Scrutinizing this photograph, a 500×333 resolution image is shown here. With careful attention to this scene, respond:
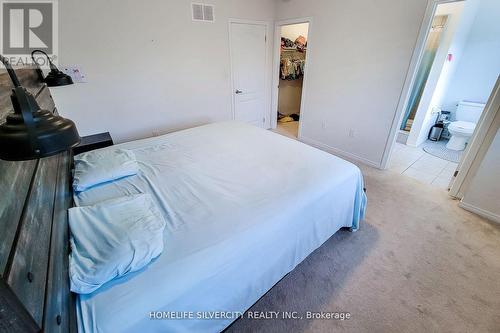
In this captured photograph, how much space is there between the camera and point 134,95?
111 inches

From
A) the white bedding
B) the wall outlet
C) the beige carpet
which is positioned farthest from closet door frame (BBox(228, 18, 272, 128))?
the beige carpet

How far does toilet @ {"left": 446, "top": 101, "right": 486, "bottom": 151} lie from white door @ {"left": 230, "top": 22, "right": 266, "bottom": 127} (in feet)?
10.5

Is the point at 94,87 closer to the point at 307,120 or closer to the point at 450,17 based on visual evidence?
the point at 307,120

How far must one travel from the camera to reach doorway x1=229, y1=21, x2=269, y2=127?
3441mm

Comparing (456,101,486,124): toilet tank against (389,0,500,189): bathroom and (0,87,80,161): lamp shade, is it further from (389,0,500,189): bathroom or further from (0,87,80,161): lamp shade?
(0,87,80,161): lamp shade

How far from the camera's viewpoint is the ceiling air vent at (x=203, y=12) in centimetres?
289

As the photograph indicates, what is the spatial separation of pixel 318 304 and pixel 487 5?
4.89 m

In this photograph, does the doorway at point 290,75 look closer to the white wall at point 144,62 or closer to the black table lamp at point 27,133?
the white wall at point 144,62

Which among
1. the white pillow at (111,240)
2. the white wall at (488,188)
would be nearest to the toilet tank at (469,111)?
the white wall at (488,188)

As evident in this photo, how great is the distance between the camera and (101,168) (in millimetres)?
1547

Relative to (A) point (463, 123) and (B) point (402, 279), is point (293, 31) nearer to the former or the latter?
(A) point (463, 123)

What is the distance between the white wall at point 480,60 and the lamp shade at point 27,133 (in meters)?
5.31

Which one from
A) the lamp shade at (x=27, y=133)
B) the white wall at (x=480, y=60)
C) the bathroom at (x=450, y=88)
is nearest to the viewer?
the lamp shade at (x=27, y=133)

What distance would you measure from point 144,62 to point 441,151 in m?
4.68
